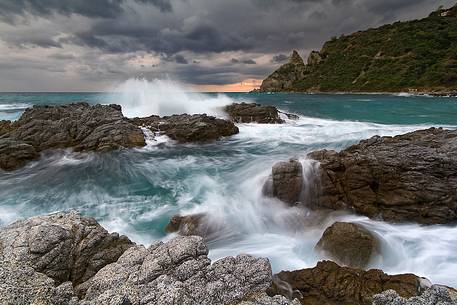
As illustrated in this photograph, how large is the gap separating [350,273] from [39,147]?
67.7ft

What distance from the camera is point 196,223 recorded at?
36.4 feet

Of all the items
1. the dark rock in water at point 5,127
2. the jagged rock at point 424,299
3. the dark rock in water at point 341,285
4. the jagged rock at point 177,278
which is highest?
the dark rock in water at point 5,127

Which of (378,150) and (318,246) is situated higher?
(378,150)

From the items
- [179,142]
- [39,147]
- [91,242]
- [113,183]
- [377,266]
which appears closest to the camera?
[91,242]

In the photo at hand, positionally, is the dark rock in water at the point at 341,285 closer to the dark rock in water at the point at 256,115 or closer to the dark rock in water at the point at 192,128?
the dark rock in water at the point at 192,128

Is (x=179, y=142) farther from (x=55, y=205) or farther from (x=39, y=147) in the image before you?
(x=55, y=205)

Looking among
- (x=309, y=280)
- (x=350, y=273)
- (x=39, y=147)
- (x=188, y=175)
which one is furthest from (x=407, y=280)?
(x=39, y=147)

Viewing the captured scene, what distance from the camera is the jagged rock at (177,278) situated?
206 inches

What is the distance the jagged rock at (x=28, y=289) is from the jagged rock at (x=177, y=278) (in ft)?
1.22

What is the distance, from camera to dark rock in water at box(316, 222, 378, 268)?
8.38 meters

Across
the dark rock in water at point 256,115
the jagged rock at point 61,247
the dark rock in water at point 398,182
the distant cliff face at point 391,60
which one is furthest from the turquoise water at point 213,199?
the distant cliff face at point 391,60

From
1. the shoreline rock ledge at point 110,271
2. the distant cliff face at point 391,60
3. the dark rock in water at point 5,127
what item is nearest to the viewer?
the shoreline rock ledge at point 110,271

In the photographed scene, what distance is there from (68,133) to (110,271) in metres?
19.0

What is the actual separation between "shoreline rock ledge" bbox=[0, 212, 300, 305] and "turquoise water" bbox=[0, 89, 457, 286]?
3211mm
